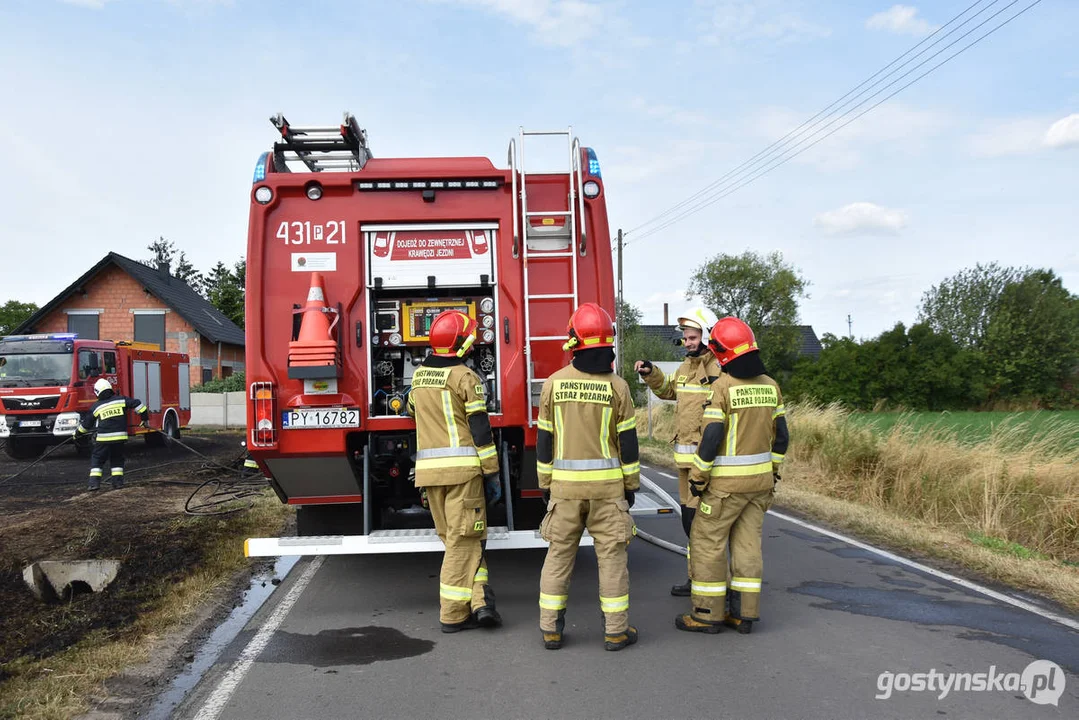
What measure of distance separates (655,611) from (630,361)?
33770 millimetres

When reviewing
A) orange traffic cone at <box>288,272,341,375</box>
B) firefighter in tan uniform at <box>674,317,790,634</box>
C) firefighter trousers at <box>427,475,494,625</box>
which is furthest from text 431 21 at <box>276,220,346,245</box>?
firefighter in tan uniform at <box>674,317,790,634</box>

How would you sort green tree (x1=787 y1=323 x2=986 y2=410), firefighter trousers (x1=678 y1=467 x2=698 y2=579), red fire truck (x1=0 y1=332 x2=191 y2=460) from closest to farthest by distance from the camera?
firefighter trousers (x1=678 y1=467 x2=698 y2=579)
red fire truck (x1=0 y1=332 x2=191 y2=460)
green tree (x1=787 y1=323 x2=986 y2=410)

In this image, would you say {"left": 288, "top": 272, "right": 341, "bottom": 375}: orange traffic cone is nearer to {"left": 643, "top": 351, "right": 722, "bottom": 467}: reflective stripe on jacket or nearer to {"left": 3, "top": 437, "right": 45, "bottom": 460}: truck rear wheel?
{"left": 643, "top": 351, "right": 722, "bottom": 467}: reflective stripe on jacket

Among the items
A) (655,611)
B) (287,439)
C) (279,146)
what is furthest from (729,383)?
(279,146)

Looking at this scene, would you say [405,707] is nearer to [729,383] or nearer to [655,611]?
[655,611]

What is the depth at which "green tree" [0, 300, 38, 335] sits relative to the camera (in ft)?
170

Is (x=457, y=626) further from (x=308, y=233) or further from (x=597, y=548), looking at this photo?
(x=308, y=233)

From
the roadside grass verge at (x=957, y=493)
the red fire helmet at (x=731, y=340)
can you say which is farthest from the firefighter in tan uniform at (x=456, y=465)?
the roadside grass verge at (x=957, y=493)

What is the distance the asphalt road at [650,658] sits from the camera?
389 centimetres

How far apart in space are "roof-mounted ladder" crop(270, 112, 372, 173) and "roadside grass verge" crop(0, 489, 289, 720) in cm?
333

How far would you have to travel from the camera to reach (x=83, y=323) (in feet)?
110

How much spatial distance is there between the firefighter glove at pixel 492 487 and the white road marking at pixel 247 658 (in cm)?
158

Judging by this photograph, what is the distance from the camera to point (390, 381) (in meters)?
6.44

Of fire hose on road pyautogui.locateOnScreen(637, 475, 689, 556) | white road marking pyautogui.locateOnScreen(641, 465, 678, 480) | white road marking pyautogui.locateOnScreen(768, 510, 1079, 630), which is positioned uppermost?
fire hose on road pyautogui.locateOnScreen(637, 475, 689, 556)
